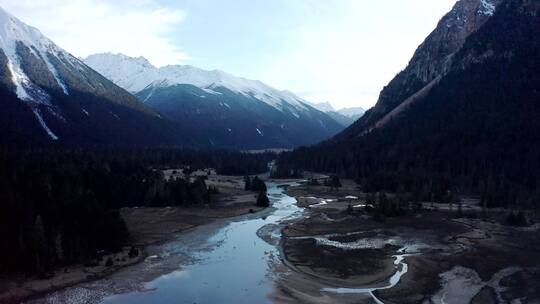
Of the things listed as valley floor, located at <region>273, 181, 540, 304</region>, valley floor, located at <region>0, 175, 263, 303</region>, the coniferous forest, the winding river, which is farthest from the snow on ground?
the coniferous forest

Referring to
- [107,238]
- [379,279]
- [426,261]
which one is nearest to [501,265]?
[426,261]

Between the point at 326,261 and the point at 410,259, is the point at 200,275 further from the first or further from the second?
the point at 410,259

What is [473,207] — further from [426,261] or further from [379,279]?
[379,279]

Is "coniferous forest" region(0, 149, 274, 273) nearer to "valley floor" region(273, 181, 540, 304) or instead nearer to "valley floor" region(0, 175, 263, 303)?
"valley floor" region(0, 175, 263, 303)

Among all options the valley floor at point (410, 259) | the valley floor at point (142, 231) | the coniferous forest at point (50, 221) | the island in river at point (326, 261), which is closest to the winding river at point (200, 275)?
the island in river at point (326, 261)

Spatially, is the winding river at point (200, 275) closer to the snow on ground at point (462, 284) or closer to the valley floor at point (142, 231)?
the valley floor at point (142, 231)
